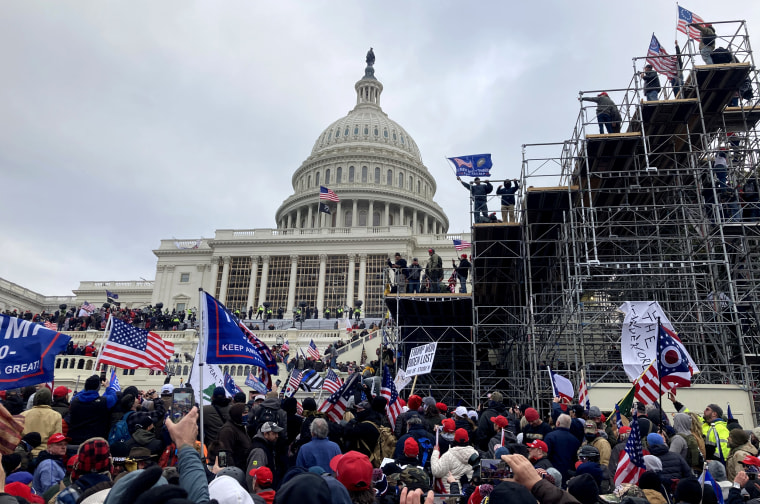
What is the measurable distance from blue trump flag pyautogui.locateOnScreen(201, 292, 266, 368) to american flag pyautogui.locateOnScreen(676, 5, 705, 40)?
706 inches

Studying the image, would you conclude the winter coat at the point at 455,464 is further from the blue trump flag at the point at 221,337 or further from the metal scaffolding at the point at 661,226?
the metal scaffolding at the point at 661,226

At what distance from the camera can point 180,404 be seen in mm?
8766

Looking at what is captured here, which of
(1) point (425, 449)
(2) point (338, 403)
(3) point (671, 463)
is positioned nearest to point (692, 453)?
(3) point (671, 463)

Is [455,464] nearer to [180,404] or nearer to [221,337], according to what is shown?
[221,337]

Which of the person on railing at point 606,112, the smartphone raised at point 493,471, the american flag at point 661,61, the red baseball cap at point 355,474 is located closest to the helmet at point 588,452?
the smartphone raised at point 493,471

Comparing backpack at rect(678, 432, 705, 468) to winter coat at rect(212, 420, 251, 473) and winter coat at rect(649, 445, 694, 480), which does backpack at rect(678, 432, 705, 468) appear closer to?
winter coat at rect(649, 445, 694, 480)

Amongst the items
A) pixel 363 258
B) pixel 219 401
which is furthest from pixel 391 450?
pixel 363 258

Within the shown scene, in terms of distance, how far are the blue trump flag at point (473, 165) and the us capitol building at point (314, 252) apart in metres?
34.6

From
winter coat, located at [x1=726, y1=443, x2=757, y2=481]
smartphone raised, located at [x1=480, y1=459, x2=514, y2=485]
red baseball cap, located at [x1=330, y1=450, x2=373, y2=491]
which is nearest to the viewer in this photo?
red baseball cap, located at [x1=330, y1=450, x2=373, y2=491]

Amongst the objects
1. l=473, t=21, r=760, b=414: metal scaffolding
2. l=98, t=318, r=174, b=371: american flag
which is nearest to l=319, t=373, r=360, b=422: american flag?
l=98, t=318, r=174, b=371: american flag

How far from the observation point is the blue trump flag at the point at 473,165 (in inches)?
862

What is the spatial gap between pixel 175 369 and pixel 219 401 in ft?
76.3

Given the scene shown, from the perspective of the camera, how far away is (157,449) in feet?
18.2

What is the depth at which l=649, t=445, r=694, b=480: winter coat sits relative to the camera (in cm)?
643
